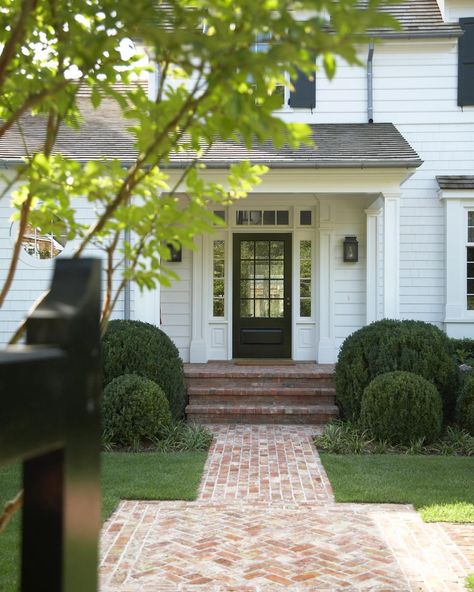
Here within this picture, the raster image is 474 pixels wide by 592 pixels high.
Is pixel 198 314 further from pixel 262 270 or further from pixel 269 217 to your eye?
pixel 269 217

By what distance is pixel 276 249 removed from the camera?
1198 cm

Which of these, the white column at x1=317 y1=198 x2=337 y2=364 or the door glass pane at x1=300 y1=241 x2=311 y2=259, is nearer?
the white column at x1=317 y1=198 x2=337 y2=364

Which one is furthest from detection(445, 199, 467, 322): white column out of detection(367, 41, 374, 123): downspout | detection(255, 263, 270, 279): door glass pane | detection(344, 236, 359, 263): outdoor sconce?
detection(255, 263, 270, 279): door glass pane

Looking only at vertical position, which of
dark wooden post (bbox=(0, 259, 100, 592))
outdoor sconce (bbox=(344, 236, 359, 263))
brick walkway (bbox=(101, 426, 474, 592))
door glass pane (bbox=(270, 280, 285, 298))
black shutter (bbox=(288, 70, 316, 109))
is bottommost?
brick walkway (bbox=(101, 426, 474, 592))

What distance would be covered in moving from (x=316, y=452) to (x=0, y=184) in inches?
208

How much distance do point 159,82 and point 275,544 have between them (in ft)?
12.6

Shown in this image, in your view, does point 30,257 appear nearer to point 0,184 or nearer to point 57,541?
point 0,184

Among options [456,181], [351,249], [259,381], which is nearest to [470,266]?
[456,181]

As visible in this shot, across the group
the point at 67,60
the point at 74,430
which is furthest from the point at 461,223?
the point at 74,430

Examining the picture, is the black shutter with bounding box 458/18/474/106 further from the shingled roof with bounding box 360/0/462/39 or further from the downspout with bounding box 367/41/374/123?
the downspout with bounding box 367/41/374/123

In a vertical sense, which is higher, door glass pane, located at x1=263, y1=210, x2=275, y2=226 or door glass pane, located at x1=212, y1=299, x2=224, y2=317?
door glass pane, located at x1=263, y1=210, x2=275, y2=226

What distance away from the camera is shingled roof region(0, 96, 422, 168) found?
9.45 m

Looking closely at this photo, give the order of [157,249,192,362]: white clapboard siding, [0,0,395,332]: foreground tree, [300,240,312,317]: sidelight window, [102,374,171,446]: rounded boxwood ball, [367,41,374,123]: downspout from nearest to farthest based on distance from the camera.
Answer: [0,0,395,332]: foreground tree
[102,374,171,446]: rounded boxwood ball
[367,41,374,123]: downspout
[157,249,192,362]: white clapboard siding
[300,240,312,317]: sidelight window

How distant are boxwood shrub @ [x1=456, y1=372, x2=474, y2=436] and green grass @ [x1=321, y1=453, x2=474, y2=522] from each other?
0.81 meters
